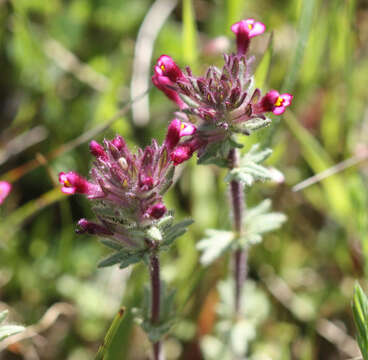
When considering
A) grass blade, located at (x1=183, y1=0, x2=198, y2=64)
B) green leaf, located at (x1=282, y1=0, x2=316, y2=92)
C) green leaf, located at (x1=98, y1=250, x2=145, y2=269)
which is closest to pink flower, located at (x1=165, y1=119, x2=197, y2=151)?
green leaf, located at (x1=98, y1=250, x2=145, y2=269)

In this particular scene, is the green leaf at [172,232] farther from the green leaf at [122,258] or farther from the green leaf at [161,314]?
the green leaf at [161,314]

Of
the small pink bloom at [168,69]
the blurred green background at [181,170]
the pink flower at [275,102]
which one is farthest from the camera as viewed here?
the blurred green background at [181,170]

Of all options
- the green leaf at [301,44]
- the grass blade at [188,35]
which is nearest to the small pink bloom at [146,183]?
the green leaf at [301,44]

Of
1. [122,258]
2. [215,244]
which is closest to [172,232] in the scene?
[122,258]

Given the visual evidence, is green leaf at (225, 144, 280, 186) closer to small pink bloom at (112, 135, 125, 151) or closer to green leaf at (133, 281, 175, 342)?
small pink bloom at (112, 135, 125, 151)

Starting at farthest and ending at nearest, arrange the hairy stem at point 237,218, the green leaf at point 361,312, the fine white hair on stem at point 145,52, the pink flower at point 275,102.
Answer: the fine white hair on stem at point 145,52
the hairy stem at point 237,218
the pink flower at point 275,102
the green leaf at point 361,312

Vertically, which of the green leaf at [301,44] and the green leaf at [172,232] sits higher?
the green leaf at [301,44]

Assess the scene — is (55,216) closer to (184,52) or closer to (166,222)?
(184,52)

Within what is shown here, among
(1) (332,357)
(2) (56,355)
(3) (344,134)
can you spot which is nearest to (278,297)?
(1) (332,357)
